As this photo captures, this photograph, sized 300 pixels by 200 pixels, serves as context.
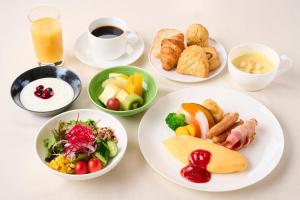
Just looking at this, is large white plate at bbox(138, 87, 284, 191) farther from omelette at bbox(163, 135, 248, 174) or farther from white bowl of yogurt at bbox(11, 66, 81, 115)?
white bowl of yogurt at bbox(11, 66, 81, 115)

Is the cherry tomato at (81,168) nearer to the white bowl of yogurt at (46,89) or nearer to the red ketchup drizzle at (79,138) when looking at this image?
the red ketchup drizzle at (79,138)

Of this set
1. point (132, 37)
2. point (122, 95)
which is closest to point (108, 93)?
point (122, 95)

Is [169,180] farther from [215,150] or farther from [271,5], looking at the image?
[271,5]

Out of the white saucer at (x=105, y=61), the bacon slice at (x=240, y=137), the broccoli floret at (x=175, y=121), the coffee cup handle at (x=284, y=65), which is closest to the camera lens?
the bacon slice at (x=240, y=137)

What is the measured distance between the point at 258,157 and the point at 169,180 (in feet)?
1.26

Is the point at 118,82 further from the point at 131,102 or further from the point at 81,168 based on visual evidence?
the point at 81,168

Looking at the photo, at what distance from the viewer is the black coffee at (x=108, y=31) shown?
87.4 inches

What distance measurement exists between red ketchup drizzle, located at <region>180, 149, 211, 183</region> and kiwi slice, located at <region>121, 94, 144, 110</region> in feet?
1.16

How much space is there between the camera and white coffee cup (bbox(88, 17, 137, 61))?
215cm

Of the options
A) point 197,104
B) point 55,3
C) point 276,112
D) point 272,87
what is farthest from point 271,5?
point 55,3

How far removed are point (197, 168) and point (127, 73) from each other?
0.64 metres

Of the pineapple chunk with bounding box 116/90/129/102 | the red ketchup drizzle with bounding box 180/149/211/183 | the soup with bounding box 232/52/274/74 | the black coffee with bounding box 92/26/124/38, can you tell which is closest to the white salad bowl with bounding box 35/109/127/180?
the pineapple chunk with bounding box 116/90/129/102

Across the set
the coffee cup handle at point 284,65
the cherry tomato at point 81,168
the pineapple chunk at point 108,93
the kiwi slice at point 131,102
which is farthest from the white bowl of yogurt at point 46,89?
the coffee cup handle at point 284,65

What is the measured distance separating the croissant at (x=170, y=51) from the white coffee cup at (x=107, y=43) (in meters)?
0.21
